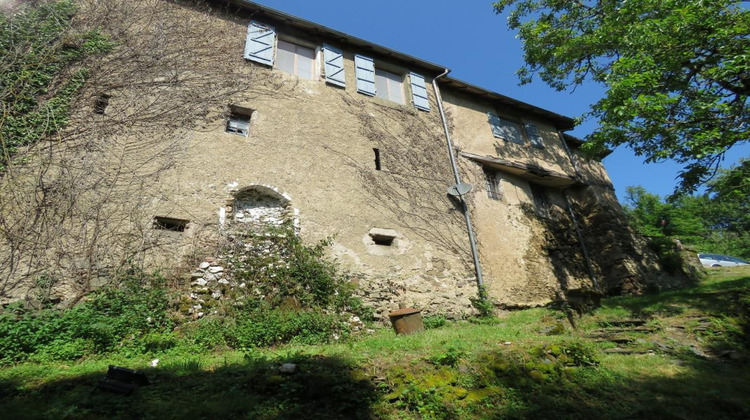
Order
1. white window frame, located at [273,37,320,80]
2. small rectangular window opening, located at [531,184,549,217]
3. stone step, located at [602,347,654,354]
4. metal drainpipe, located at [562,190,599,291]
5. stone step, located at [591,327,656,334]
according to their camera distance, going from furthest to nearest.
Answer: small rectangular window opening, located at [531,184,549,217] → metal drainpipe, located at [562,190,599,291] → white window frame, located at [273,37,320,80] → stone step, located at [591,327,656,334] → stone step, located at [602,347,654,354]

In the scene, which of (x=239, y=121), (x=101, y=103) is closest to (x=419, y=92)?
(x=239, y=121)

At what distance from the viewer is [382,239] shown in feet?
26.3

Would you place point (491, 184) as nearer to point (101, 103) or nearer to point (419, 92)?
point (419, 92)

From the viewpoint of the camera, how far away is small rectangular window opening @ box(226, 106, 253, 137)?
7848mm

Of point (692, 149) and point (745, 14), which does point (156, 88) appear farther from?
point (745, 14)

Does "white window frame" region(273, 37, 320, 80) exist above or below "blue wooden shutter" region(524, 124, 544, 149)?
above

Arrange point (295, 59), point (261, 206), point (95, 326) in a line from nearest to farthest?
1. point (95, 326)
2. point (261, 206)
3. point (295, 59)

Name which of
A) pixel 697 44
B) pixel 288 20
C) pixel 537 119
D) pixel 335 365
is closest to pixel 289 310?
pixel 335 365

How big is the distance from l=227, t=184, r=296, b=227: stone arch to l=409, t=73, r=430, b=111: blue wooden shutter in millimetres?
5161

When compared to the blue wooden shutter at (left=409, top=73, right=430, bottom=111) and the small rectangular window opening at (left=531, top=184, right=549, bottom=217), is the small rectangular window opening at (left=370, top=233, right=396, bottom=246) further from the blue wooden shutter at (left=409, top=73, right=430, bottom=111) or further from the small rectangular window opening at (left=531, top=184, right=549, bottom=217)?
the small rectangular window opening at (left=531, top=184, right=549, bottom=217)

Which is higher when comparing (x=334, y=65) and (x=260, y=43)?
(x=260, y=43)

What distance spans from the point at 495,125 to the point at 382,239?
237 inches

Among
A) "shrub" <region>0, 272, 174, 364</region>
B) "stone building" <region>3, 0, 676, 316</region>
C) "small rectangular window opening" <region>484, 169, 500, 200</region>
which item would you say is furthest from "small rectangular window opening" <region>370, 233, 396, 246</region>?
"shrub" <region>0, 272, 174, 364</region>

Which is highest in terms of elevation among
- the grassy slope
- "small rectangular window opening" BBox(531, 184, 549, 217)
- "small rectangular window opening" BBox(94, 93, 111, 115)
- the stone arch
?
"small rectangular window opening" BBox(94, 93, 111, 115)
